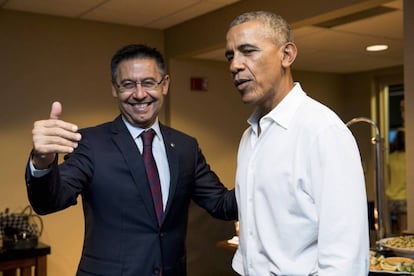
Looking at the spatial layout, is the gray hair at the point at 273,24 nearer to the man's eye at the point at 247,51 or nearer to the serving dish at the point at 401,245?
the man's eye at the point at 247,51

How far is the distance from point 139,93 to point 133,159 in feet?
0.76

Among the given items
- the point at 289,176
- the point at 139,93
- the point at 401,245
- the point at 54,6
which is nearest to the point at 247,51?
the point at 289,176

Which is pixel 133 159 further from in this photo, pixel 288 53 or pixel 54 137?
pixel 288 53

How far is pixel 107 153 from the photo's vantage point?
69.3 inches

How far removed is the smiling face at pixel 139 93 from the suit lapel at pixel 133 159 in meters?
0.06

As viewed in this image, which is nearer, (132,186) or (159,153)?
(132,186)

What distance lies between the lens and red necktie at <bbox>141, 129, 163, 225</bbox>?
1.74m

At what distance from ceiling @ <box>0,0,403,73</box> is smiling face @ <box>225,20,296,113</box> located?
78.9 inches

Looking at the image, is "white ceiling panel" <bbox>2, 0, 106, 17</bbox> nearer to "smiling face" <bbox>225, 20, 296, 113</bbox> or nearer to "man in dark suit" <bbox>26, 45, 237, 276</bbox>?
"man in dark suit" <bbox>26, 45, 237, 276</bbox>

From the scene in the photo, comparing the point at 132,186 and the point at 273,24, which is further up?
the point at 273,24

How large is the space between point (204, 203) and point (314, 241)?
29.2 inches

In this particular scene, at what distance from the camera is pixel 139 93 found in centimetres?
176

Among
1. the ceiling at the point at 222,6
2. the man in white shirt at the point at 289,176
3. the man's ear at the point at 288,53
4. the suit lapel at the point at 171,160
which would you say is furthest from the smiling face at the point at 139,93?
the ceiling at the point at 222,6

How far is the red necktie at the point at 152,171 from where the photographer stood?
1.74 metres
